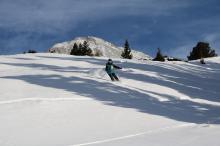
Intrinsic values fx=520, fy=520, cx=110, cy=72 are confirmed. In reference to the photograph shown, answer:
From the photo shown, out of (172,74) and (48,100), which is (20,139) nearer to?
(48,100)

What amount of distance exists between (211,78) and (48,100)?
76.6 ft

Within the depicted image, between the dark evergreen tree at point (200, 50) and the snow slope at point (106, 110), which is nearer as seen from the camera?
the snow slope at point (106, 110)

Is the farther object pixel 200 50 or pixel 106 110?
pixel 200 50

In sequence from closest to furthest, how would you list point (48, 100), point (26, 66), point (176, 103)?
1. point (48, 100)
2. point (176, 103)
3. point (26, 66)

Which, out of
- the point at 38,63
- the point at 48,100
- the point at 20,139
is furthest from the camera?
the point at 38,63

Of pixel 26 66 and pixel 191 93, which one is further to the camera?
pixel 26 66

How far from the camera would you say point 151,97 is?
28797 mm

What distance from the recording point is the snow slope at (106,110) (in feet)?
58.0

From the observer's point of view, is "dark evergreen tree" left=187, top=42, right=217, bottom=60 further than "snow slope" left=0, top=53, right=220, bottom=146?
Yes

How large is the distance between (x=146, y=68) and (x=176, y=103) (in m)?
17.7

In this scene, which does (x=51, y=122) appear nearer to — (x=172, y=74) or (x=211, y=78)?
(x=172, y=74)

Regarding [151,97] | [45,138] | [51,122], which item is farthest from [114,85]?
[45,138]

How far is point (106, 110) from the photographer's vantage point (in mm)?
23547

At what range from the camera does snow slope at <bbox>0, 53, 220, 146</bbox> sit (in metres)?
17.7
